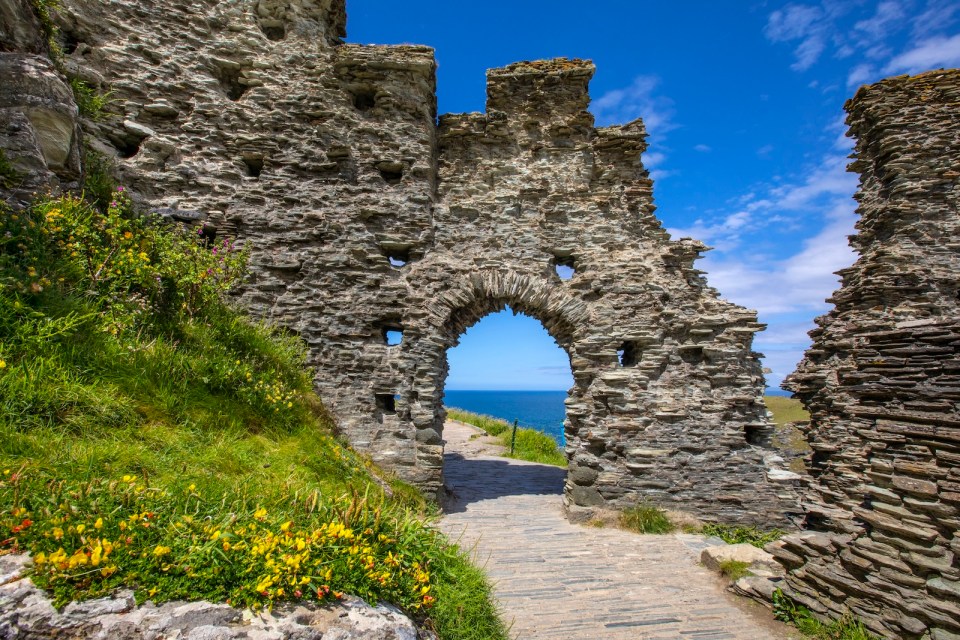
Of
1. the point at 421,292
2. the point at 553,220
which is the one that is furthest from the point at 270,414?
the point at 553,220

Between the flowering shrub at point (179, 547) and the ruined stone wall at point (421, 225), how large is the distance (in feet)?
17.9

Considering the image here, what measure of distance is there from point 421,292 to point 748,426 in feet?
23.3

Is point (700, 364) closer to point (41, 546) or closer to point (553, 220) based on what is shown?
point (553, 220)

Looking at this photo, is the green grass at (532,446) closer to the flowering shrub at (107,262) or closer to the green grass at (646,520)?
the green grass at (646,520)

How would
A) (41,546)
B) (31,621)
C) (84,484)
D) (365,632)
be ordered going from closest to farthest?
(31,621) < (41,546) < (365,632) < (84,484)

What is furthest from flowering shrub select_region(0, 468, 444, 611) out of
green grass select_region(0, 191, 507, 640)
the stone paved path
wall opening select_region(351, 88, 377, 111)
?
wall opening select_region(351, 88, 377, 111)

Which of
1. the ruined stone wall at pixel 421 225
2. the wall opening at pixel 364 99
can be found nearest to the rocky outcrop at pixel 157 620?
the ruined stone wall at pixel 421 225

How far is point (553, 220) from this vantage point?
938 cm

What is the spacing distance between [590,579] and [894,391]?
14.7 ft

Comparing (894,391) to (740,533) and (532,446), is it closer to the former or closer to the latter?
(740,533)

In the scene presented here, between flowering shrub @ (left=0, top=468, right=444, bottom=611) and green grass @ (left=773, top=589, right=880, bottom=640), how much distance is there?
184 inches

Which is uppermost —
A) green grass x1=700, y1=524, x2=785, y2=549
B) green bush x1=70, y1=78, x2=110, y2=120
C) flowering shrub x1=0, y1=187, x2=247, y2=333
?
green bush x1=70, y1=78, x2=110, y2=120

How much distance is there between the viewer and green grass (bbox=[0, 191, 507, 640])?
2.45 meters

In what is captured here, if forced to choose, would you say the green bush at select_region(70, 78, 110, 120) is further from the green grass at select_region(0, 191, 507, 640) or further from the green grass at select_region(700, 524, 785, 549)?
the green grass at select_region(700, 524, 785, 549)
